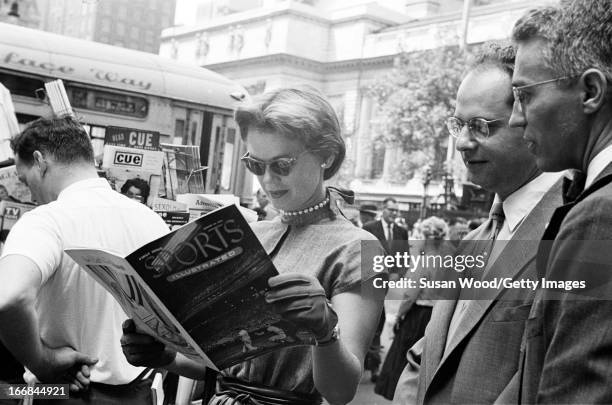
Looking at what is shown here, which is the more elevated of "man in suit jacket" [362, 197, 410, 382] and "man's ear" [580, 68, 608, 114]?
"man's ear" [580, 68, 608, 114]

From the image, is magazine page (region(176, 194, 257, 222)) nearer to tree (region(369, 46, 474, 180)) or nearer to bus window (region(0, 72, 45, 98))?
bus window (region(0, 72, 45, 98))

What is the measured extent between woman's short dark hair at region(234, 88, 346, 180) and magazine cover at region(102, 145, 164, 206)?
1741 mm

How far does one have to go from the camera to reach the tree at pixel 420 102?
33.7 meters

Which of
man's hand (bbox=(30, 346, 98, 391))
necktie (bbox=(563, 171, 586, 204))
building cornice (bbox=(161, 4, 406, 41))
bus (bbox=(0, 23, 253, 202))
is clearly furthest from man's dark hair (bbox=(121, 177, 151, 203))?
building cornice (bbox=(161, 4, 406, 41))

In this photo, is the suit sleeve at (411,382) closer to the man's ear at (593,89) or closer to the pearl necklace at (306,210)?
the pearl necklace at (306,210)

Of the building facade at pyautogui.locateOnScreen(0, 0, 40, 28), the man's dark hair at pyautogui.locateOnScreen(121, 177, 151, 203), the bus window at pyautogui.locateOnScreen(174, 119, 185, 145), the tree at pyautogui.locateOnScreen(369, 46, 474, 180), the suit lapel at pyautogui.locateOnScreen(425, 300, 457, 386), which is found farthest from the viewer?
the tree at pyautogui.locateOnScreen(369, 46, 474, 180)

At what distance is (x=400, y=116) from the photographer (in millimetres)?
35875

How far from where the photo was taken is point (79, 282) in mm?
2781

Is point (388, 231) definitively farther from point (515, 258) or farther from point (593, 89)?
point (593, 89)

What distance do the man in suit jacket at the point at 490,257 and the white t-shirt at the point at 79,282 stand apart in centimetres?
109

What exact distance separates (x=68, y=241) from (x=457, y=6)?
193 ft

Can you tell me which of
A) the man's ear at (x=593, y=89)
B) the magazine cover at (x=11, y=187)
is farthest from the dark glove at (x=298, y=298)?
the magazine cover at (x=11, y=187)

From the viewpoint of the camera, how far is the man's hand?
8.86 ft

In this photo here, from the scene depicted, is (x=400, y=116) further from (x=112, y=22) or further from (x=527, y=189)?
(x=527, y=189)
